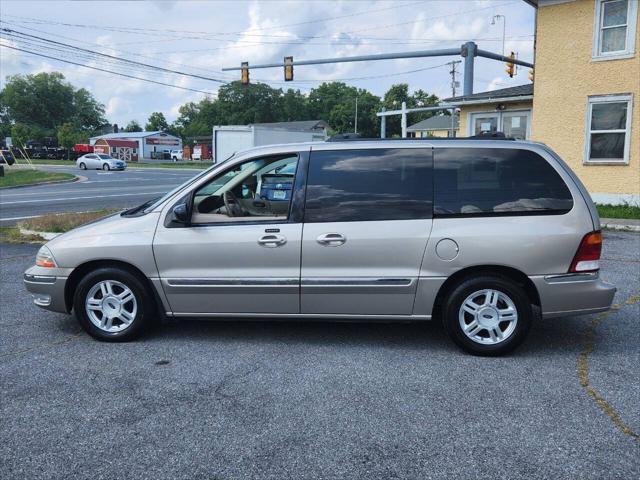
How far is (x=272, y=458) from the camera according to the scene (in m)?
3.20

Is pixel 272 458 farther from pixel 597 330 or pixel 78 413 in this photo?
pixel 597 330

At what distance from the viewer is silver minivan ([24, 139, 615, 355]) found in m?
4.69

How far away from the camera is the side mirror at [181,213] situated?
16.2ft

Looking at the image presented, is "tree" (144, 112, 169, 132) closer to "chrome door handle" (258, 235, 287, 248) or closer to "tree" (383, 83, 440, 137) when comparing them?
"tree" (383, 83, 440, 137)

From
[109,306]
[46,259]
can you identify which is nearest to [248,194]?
[109,306]

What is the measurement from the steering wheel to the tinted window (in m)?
0.66

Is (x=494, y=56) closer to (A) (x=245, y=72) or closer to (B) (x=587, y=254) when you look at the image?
(A) (x=245, y=72)

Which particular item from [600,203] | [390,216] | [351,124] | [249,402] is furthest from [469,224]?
[351,124]

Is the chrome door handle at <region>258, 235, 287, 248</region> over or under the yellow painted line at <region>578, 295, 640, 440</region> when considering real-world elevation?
over

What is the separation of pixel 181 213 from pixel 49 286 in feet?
4.59

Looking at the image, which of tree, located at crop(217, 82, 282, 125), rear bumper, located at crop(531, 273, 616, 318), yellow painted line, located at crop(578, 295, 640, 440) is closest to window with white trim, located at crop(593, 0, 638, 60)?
yellow painted line, located at crop(578, 295, 640, 440)

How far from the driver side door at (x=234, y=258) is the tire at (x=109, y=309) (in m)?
0.29

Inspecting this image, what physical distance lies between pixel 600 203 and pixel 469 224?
12474 mm

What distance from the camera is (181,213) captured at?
495cm
